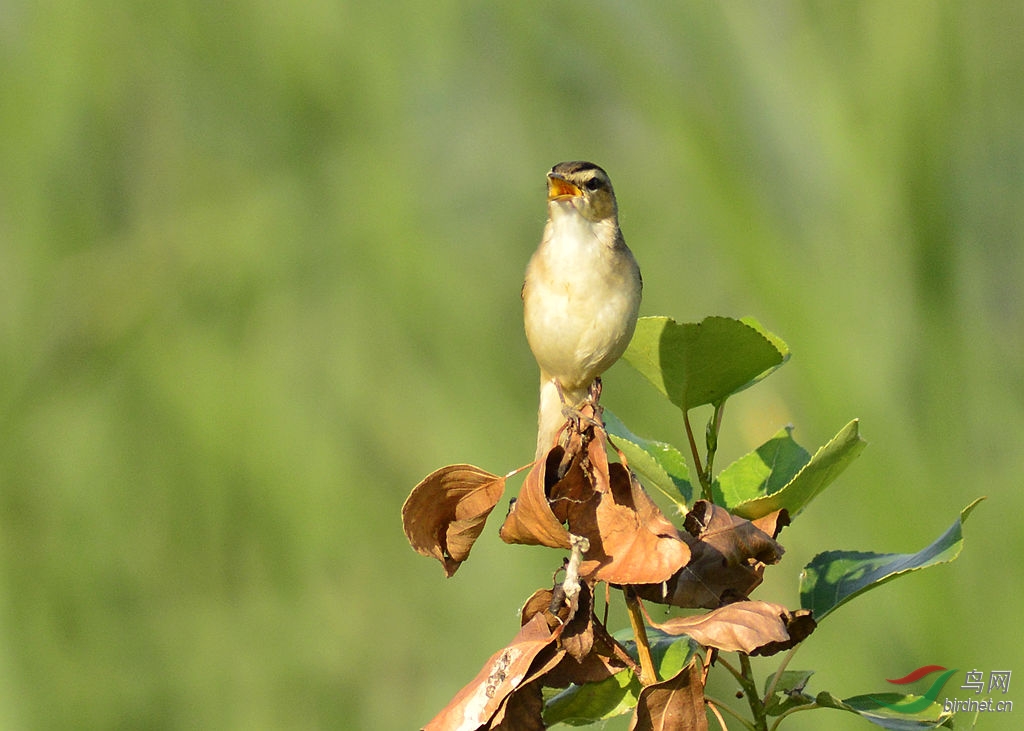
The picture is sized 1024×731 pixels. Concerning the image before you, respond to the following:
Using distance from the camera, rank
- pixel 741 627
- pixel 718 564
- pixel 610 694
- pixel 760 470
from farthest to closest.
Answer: pixel 760 470, pixel 610 694, pixel 718 564, pixel 741 627

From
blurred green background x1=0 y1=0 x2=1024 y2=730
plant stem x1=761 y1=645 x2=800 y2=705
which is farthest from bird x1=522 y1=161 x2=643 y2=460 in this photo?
plant stem x1=761 y1=645 x2=800 y2=705

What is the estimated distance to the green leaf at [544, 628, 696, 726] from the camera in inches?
51.1

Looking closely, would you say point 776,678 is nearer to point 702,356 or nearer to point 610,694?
point 610,694

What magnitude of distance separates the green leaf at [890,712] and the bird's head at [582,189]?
119 cm

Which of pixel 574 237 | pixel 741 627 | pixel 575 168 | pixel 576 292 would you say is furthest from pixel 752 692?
pixel 575 168

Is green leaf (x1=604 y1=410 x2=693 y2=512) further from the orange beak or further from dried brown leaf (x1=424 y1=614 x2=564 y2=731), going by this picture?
the orange beak

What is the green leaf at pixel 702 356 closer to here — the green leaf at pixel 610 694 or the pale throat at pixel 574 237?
the green leaf at pixel 610 694

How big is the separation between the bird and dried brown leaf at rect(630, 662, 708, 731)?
2.89ft

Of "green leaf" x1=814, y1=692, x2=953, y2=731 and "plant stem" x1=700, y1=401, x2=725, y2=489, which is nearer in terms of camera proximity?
"green leaf" x1=814, y1=692, x2=953, y2=731

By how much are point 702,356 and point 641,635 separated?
410 mm

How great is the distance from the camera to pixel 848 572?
4.70ft

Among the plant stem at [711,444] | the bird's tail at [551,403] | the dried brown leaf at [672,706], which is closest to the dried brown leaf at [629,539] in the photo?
the dried brown leaf at [672,706]

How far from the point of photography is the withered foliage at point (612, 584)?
1.10 m

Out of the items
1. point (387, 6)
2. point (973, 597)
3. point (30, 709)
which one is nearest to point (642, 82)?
point (387, 6)
